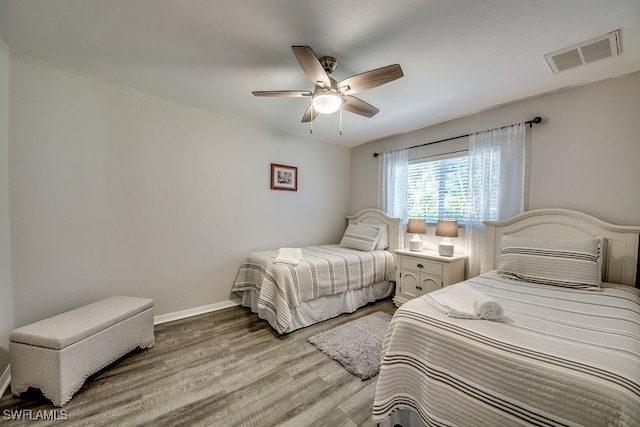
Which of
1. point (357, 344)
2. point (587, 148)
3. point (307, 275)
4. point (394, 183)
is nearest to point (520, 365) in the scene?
point (357, 344)

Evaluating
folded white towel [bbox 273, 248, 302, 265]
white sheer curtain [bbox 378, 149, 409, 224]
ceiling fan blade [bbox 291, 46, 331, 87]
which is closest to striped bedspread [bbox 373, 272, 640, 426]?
folded white towel [bbox 273, 248, 302, 265]

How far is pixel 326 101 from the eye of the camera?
6.10 feet

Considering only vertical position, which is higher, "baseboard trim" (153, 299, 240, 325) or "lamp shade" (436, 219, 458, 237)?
"lamp shade" (436, 219, 458, 237)

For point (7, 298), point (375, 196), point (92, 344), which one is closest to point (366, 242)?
point (375, 196)

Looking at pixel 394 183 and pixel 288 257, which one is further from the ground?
pixel 394 183

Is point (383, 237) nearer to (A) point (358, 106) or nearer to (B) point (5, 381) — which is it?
(A) point (358, 106)

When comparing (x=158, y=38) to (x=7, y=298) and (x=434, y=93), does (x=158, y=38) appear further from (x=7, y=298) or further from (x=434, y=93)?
(x=434, y=93)

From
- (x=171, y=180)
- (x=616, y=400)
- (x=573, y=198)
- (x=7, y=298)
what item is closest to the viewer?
(x=616, y=400)

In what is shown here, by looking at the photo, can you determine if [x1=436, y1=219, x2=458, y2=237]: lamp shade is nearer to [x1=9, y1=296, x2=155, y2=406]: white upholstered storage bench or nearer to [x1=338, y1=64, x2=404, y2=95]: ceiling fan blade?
[x1=338, y1=64, x2=404, y2=95]: ceiling fan blade

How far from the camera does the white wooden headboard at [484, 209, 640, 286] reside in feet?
6.31

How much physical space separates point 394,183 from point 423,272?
1.44 metres

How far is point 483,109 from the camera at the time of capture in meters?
2.78

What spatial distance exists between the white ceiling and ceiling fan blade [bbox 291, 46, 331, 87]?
199 mm

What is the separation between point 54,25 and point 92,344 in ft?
7.01
